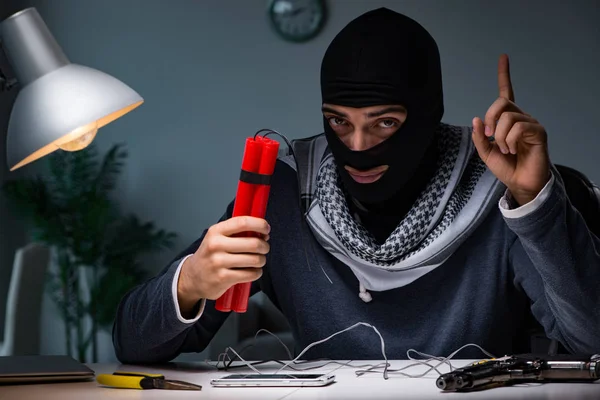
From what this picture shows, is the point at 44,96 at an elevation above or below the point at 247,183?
above

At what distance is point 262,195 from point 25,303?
2.19 metres

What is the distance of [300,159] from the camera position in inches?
67.7

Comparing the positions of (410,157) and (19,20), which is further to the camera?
(410,157)

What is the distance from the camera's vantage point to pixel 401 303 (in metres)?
1.57

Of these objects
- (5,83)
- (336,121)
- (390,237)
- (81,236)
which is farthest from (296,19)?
(5,83)

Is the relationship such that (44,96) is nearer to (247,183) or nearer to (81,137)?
(81,137)

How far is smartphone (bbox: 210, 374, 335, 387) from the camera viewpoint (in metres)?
1.04

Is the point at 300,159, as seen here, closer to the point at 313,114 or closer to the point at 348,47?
the point at 348,47

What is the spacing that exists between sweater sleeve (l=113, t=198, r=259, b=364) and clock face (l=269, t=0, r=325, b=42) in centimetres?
344

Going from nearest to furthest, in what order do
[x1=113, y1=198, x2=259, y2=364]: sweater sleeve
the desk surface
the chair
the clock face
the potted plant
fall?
the desk surface < [x1=113, y1=198, x2=259, y2=364]: sweater sleeve < the chair < the potted plant < the clock face

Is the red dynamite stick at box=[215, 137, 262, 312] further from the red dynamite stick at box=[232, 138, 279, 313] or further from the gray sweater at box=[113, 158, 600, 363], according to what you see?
the gray sweater at box=[113, 158, 600, 363]

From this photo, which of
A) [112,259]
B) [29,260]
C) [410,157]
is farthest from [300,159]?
[112,259]

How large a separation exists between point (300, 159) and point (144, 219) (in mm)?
3174

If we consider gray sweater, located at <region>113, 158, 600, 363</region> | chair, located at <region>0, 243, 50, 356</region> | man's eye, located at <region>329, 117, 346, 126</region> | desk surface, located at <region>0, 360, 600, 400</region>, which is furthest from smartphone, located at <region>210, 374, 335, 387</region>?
chair, located at <region>0, 243, 50, 356</region>
